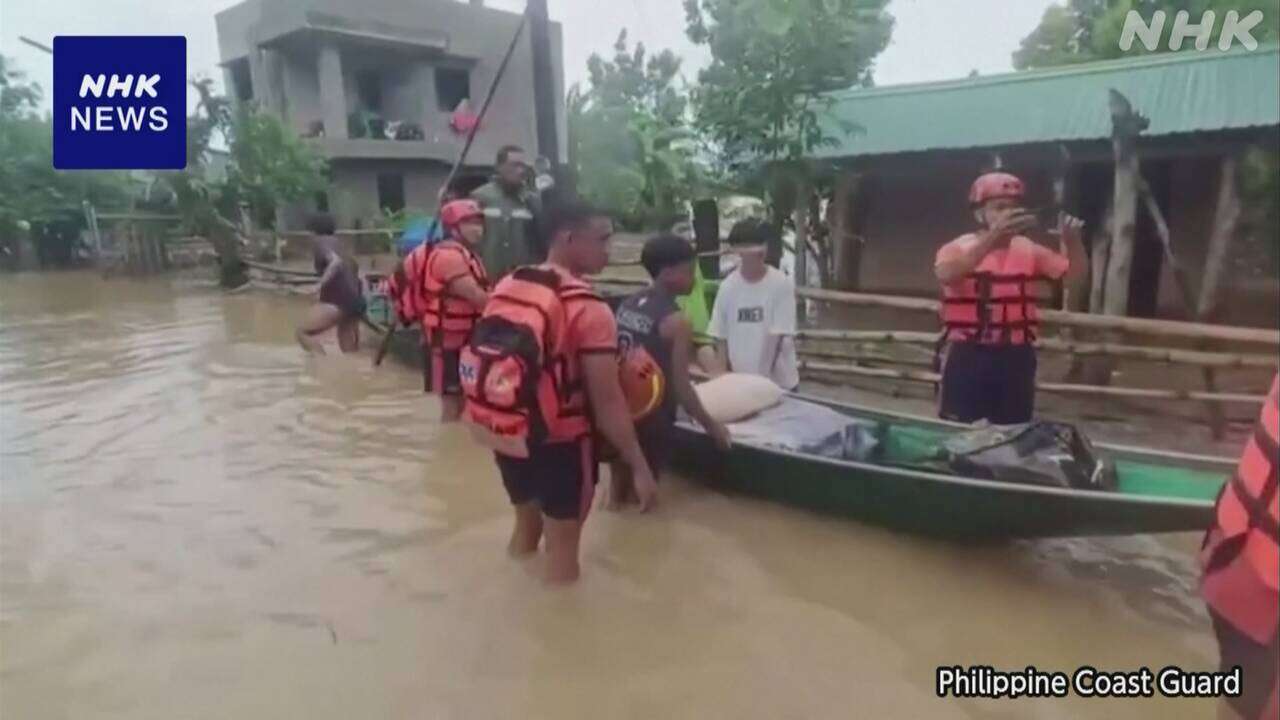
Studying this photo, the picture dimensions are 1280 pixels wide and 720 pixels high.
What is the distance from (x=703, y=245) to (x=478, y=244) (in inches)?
63.0

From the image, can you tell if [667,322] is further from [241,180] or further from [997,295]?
[241,180]

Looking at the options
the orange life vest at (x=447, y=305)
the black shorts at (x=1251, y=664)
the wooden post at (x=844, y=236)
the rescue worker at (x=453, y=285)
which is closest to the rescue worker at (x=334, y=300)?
the rescue worker at (x=453, y=285)

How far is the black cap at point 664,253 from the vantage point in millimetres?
3549

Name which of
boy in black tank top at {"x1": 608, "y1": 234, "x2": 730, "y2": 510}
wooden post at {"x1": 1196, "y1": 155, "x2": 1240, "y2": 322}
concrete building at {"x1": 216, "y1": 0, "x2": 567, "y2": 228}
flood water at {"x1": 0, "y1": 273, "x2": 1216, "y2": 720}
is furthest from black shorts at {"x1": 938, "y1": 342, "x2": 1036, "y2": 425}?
concrete building at {"x1": 216, "y1": 0, "x2": 567, "y2": 228}

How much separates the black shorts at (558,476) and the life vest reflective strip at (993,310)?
4.69 ft

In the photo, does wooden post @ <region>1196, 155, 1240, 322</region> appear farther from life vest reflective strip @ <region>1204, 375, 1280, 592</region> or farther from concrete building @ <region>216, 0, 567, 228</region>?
concrete building @ <region>216, 0, 567, 228</region>

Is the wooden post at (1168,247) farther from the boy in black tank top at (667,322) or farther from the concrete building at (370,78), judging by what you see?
the concrete building at (370,78)

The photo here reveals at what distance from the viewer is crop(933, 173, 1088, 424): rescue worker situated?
3.14 meters

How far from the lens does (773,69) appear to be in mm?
4676

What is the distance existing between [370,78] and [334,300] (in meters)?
12.7

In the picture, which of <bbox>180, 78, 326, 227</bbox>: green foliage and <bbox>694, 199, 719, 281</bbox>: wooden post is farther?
<bbox>180, 78, 326, 227</bbox>: green foliage

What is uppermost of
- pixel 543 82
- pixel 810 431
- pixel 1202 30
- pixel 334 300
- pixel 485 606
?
pixel 543 82

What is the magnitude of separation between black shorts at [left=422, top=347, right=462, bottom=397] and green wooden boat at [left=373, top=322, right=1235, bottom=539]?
1.50 meters

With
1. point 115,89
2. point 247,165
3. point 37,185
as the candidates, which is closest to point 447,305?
point 115,89
